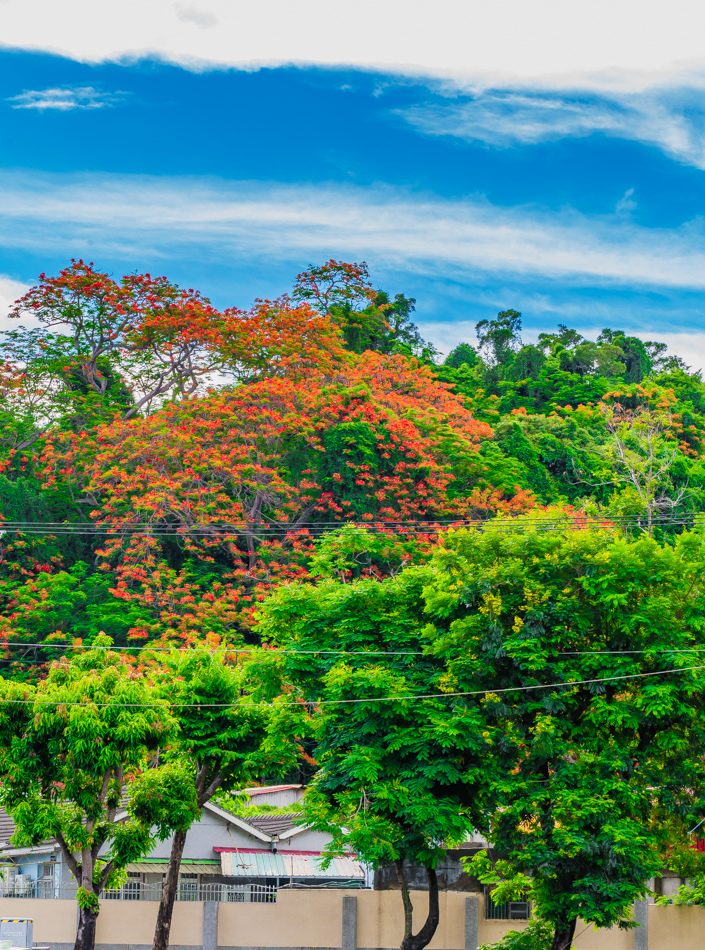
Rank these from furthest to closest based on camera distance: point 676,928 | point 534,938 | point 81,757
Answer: point 676,928
point 534,938
point 81,757

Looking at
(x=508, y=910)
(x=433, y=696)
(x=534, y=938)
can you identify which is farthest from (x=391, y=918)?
(x=433, y=696)

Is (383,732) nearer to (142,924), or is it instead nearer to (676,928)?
(142,924)

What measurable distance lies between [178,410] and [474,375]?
19.6m

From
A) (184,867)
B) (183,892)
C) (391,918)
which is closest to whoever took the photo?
(391,918)

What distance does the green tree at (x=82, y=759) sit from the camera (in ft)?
50.5

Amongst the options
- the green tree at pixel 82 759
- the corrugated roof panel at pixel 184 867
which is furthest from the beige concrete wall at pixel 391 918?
the corrugated roof panel at pixel 184 867

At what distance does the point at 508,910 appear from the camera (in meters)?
19.1

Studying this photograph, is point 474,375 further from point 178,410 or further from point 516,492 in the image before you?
point 178,410

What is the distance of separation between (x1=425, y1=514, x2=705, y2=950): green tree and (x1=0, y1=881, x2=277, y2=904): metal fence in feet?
16.2

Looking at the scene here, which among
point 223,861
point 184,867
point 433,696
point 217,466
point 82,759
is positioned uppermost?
point 217,466

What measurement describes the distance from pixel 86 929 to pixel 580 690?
8.86 metres

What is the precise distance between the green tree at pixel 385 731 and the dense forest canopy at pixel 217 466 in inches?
203

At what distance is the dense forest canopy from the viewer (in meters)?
27.0

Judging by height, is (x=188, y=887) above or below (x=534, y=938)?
above
